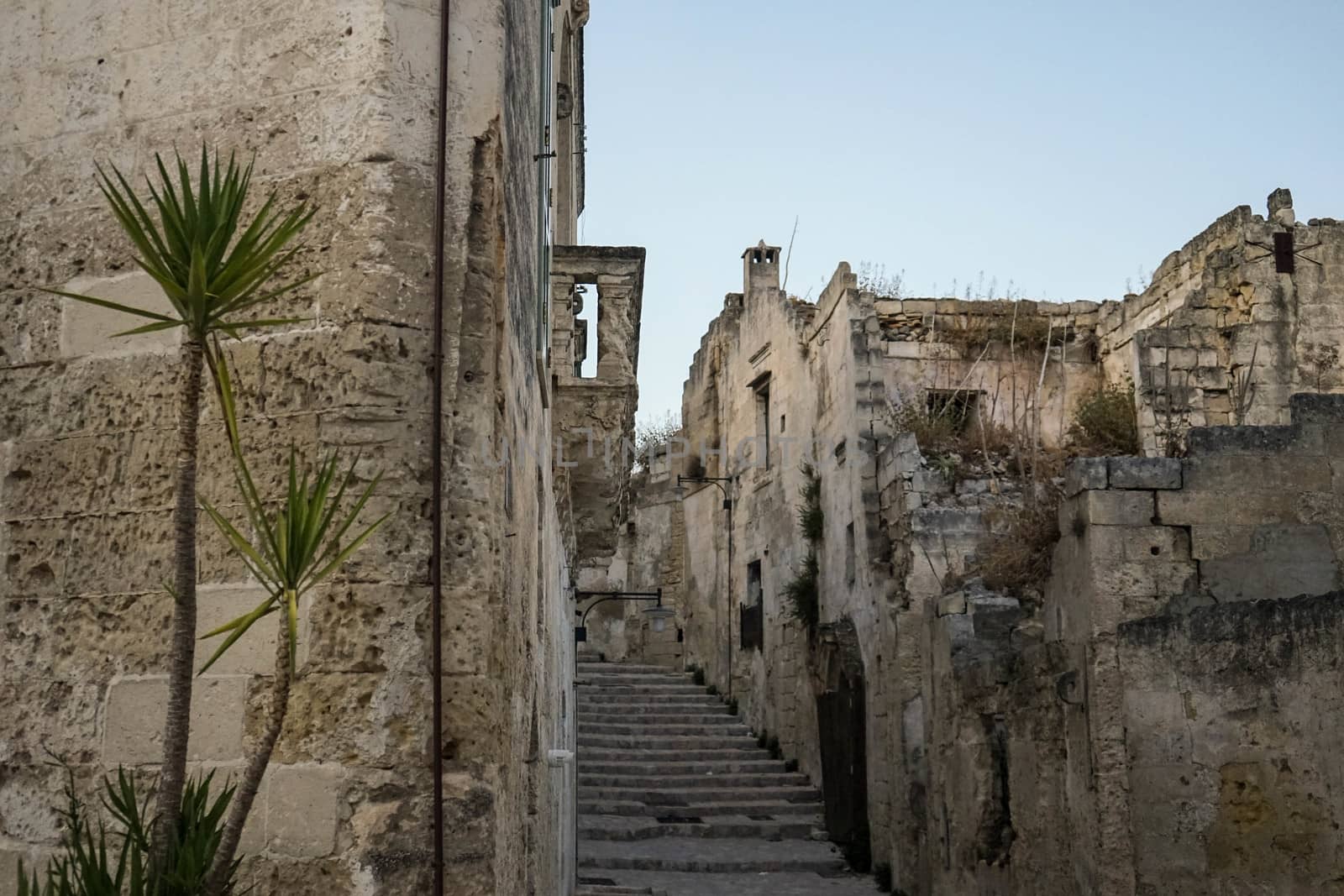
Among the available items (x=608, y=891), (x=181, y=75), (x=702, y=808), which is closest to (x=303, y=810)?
(x=181, y=75)

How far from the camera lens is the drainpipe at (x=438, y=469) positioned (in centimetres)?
332

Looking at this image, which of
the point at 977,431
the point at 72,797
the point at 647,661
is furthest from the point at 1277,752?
the point at 647,661

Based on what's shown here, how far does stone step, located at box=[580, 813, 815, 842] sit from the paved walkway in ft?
0.04

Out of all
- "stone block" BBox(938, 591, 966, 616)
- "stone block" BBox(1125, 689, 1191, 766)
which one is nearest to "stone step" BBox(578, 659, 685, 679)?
"stone block" BBox(938, 591, 966, 616)

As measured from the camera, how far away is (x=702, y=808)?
16.6 metres

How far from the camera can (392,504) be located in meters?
3.39

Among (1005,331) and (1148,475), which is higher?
(1005,331)

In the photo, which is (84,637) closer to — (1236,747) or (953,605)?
(1236,747)

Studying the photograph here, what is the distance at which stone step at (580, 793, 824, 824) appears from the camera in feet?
53.6

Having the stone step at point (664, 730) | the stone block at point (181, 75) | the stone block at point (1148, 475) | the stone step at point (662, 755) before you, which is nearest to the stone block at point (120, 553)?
the stone block at point (181, 75)

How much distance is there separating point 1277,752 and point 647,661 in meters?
19.5

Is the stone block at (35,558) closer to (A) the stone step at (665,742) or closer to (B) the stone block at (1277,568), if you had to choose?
(B) the stone block at (1277,568)

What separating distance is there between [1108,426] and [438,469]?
12.7m

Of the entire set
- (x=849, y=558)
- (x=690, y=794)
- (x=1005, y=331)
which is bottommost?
(x=690, y=794)
